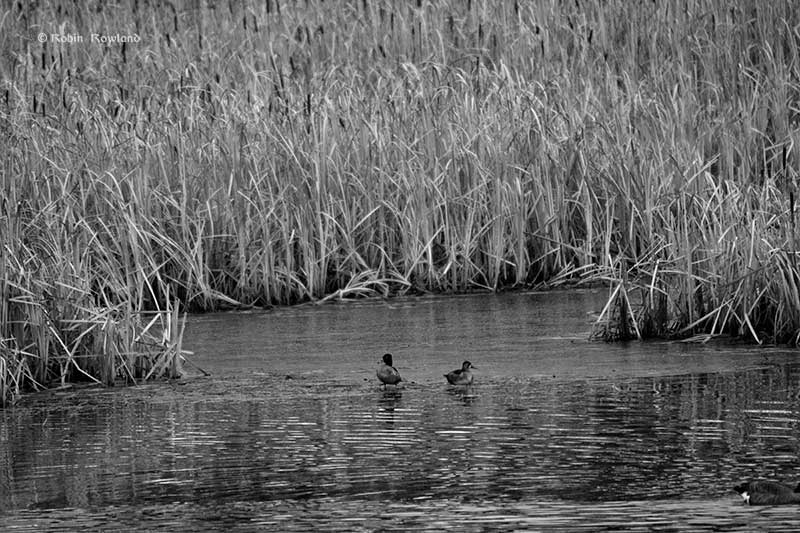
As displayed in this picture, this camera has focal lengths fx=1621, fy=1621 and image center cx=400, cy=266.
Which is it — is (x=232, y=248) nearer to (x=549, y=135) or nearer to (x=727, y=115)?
(x=549, y=135)

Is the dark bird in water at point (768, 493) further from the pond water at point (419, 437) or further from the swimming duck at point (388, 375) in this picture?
the swimming duck at point (388, 375)

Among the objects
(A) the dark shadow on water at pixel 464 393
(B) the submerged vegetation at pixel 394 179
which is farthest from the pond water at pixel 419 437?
(B) the submerged vegetation at pixel 394 179

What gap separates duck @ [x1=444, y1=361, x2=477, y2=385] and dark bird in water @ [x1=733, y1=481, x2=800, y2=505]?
247 cm

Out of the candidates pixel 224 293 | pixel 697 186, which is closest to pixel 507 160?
pixel 697 186

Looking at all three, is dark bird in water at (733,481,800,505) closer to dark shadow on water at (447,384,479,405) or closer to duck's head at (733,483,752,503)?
duck's head at (733,483,752,503)

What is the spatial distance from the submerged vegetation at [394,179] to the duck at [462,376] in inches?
51.0

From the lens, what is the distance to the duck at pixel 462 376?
762cm

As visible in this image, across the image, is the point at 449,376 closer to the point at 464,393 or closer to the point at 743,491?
the point at 464,393

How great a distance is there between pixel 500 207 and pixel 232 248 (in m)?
1.74

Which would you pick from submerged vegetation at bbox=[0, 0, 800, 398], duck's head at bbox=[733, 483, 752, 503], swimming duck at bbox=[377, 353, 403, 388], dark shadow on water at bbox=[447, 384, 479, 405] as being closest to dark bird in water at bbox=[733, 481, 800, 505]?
duck's head at bbox=[733, 483, 752, 503]

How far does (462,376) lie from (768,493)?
260cm

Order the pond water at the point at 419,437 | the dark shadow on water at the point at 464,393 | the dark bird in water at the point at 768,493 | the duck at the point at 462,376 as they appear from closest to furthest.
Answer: the dark bird in water at the point at 768,493 < the pond water at the point at 419,437 < the dark shadow on water at the point at 464,393 < the duck at the point at 462,376

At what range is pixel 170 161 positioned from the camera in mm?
10766

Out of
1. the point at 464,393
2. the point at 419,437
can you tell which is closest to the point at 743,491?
the point at 419,437
